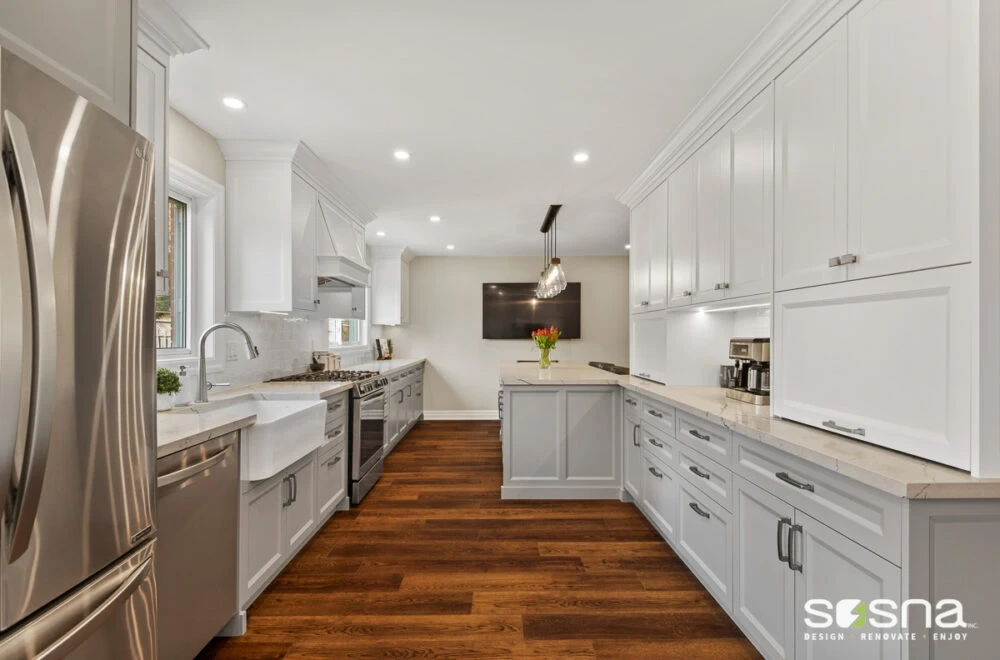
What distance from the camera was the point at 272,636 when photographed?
6.38ft

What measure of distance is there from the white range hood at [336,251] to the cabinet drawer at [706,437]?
270cm

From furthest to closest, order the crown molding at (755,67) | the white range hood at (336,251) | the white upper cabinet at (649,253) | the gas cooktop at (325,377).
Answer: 1. the white range hood at (336,251)
2. the gas cooktop at (325,377)
3. the white upper cabinet at (649,253)
4. the crown molding at (755,67)

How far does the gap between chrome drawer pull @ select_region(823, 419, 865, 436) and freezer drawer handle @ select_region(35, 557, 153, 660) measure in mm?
2065

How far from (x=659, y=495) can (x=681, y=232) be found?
1.63 meters

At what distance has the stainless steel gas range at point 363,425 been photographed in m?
3.44

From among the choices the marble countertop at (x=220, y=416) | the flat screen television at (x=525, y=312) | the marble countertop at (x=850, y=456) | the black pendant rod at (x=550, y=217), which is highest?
the black pendant rod at (x=550, y=217)

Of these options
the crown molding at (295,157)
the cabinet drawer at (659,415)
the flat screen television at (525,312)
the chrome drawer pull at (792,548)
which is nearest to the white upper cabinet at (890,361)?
the chrome drawer pull at (792,548)

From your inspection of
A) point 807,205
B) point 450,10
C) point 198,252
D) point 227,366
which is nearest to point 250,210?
point 198,252

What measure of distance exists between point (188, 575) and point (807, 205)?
2.56 meters

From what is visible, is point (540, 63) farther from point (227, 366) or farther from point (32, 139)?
point (227, 366)

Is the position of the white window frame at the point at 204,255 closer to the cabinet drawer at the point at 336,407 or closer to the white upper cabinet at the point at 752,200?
the cabinet drawer at the point at 336,407

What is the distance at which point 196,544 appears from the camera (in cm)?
165

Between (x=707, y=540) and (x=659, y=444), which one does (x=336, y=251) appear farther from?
(x=707, y=540)

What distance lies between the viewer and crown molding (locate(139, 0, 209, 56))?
5.74 ft
